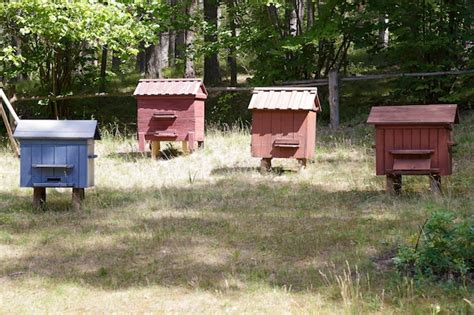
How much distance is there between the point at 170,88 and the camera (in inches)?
534

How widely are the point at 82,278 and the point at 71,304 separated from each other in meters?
0.74

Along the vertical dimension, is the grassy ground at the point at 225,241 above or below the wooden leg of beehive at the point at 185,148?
below

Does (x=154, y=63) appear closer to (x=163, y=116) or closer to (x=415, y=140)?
(x=163, y=116)

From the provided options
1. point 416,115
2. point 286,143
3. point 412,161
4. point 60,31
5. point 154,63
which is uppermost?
point 60,31

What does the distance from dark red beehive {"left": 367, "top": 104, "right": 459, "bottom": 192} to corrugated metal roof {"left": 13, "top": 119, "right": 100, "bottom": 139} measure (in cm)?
382

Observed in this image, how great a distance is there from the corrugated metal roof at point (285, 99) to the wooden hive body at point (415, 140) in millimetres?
2237

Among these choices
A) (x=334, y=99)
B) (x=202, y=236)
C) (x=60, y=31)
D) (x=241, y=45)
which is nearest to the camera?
(x=202, y=236)

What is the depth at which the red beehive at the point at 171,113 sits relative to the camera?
1334 cm

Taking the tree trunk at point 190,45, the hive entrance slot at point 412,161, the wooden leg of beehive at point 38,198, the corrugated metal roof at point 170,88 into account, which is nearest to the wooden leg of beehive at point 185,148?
the corrugated metal roof at point 170,88

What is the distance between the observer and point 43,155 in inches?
355

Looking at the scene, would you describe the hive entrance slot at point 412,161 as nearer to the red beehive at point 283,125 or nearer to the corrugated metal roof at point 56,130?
the red beehive at point 283,125

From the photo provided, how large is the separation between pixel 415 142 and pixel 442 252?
12.1ft

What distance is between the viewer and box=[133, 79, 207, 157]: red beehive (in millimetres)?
13344

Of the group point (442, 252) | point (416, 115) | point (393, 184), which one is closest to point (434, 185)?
point (393, 184)
